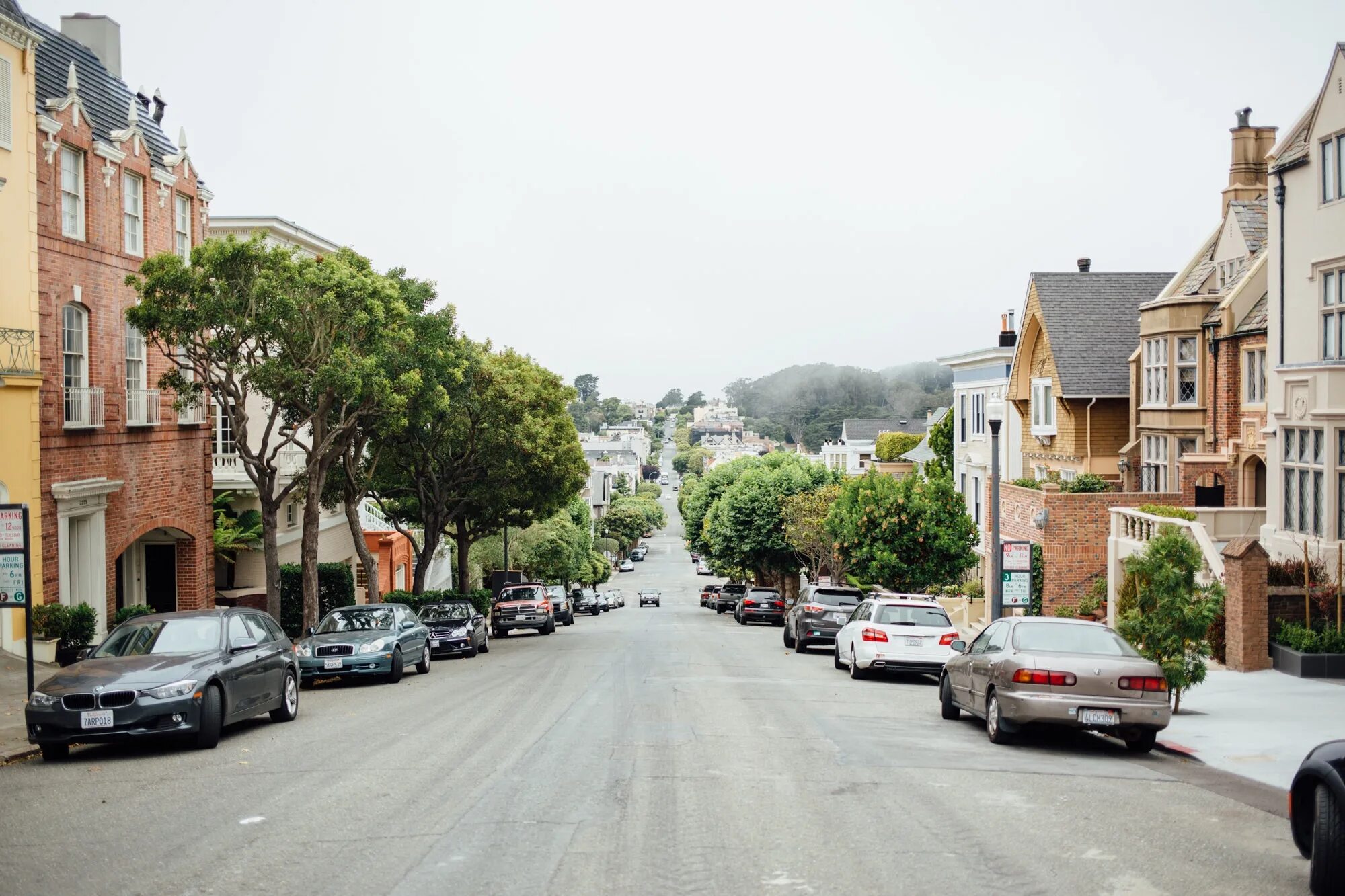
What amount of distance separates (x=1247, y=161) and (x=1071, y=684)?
82.9ft

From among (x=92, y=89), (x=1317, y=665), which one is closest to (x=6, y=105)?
(x=92, y=89)

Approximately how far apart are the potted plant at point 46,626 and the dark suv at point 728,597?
44.2 metres

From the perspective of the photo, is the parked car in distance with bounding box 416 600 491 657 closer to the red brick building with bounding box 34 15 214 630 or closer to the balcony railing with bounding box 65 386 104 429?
the red brick building with bounding box 34 15 214 630

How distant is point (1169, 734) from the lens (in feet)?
46.8

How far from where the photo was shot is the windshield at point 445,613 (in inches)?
1163

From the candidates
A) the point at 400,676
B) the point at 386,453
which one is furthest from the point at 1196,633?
the point at 386,453

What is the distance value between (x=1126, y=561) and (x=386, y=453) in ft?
77.6

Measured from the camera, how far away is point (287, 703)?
51.3 feet

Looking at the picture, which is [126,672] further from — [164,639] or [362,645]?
[362,645]

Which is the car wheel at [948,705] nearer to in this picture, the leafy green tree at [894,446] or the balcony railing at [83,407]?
the balcony railing at [83,407]

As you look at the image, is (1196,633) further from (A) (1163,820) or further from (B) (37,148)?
(B) (37,148)

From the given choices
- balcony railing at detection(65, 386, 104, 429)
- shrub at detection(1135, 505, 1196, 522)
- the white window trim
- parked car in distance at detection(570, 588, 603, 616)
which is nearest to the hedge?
balcony railing at detection(65, 386, 104, 429)

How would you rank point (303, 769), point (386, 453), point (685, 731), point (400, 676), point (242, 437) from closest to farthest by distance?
1. point (303, 769)
2. point (685, 731)
3. point (400, 676)
4. point (242, 437)
5. point (386, 453)

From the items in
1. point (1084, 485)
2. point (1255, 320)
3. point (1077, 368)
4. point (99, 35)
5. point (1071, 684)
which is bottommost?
point (1071, 684)
